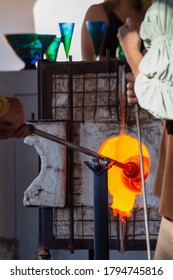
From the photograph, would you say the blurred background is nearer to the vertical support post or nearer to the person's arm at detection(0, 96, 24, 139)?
the person's arm at detection(0, 96, 24, 139)

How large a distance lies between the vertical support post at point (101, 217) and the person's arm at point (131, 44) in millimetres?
263

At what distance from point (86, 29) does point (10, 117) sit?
0.27 meters

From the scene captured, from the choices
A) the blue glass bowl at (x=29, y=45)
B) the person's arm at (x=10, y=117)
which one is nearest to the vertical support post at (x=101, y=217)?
the person's arm at (x=10, y=117)

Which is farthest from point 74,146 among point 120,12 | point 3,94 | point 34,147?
point 120,12

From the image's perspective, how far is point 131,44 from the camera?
1203mm

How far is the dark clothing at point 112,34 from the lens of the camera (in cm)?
136

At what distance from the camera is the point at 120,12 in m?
1.36

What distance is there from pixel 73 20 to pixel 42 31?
8 centimetres

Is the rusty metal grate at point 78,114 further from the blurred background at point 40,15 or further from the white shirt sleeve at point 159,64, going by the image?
the white shirt sleeve at point 159,64
